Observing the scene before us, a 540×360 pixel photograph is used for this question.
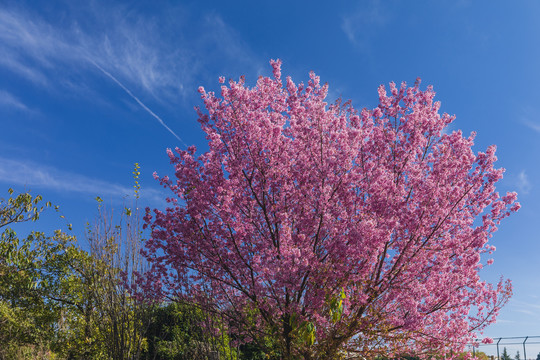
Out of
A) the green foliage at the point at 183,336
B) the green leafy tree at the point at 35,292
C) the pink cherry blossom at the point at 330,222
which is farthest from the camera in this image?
the green leafy tree at the point at 35,292

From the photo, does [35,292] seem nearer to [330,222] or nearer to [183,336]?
[183,336]

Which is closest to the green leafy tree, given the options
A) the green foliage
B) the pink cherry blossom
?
the green foliage

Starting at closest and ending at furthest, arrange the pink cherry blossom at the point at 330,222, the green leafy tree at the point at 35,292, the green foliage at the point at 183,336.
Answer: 1. the pink cherry blossom at the point at 330,222
2. the green foliage at the point at 183,336
3. the green leafy tree at the point at 35,292

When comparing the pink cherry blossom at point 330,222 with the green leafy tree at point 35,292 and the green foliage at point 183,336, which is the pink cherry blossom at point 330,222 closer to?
the green foliage at point 183,336

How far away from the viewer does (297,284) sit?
7270 millimetres

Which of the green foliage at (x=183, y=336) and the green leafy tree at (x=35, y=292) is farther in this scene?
the green leafy tree at (x=35, y=292)

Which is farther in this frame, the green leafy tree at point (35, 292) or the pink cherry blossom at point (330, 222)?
the green leafy tree at point (35, 292)

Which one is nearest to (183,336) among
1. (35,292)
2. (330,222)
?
(35,292)

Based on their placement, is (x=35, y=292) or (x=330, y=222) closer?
(x=330, y=222)

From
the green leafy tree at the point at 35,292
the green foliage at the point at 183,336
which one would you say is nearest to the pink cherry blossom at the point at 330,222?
the green foliage at the point at 183,336

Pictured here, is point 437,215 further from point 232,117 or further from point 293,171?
point 232,117

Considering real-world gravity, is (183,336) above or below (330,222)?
below

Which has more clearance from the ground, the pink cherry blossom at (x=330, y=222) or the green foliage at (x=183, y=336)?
the pink cherry blossom at (x=330, y=222)

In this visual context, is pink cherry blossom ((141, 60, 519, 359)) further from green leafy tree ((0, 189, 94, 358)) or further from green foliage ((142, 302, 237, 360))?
green leafy tree ((0, 189, 94, 358))
